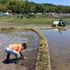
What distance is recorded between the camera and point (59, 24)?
38312 mm

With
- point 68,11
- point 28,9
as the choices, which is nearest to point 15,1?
point 28,9

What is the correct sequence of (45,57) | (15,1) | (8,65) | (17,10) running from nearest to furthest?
(8,65) < (45,57) < (15,1) < (17,10)

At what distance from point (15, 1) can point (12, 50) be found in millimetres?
90586

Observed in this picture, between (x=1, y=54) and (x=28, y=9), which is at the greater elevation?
(x=1, y=54)

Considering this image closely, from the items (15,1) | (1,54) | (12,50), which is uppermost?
(12,50)

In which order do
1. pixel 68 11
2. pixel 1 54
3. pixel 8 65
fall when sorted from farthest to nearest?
pixel 68 11 < pixel 1 54 < pixel 8 65

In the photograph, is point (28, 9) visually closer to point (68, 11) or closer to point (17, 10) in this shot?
point (17, 10)

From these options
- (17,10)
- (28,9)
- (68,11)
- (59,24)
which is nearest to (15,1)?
(17,10)

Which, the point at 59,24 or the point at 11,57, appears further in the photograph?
the point at 59,24

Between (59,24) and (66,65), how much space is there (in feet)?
90.5

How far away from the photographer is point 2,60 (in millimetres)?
12016

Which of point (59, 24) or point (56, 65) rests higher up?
point (56, 65)

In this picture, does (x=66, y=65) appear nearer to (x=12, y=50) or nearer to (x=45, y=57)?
(x=45, y=57)

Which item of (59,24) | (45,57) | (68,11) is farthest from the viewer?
(68,11)
